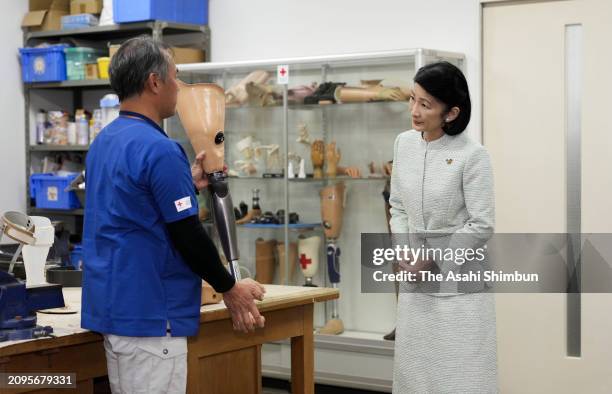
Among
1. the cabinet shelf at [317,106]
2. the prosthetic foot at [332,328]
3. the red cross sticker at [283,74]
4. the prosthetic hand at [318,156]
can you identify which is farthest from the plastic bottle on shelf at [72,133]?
the prosthetic foot at [332,328]

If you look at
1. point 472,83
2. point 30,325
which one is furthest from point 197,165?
point 472,83

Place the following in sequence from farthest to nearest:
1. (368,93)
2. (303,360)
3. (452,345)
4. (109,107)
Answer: (109,107) → (368,93) → (303,360) → (452,345)

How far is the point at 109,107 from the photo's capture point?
5.89 m

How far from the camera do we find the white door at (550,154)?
4.64m

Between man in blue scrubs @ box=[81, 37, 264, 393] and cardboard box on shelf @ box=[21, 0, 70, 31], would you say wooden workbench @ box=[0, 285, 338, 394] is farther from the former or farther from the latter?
cardboard box on shelf @ box=[21, 0, 70, 31]

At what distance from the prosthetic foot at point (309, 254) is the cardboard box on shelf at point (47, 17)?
2.39 metres

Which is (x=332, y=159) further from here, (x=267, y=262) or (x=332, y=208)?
(x=267, y=262)

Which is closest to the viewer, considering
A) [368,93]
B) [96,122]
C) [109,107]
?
[368,93]

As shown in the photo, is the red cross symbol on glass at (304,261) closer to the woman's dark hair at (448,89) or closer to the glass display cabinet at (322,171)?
the glass display cabinet at (322,171)

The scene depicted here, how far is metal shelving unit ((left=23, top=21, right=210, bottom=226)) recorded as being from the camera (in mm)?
5781

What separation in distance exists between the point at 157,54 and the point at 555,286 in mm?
3086

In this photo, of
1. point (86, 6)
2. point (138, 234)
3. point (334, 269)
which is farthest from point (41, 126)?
point (138, 234)

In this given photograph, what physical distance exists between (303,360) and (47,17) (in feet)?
12.8

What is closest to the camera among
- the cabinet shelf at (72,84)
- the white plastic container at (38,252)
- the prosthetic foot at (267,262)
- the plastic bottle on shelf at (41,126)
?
the white plastic container at (38,252)
